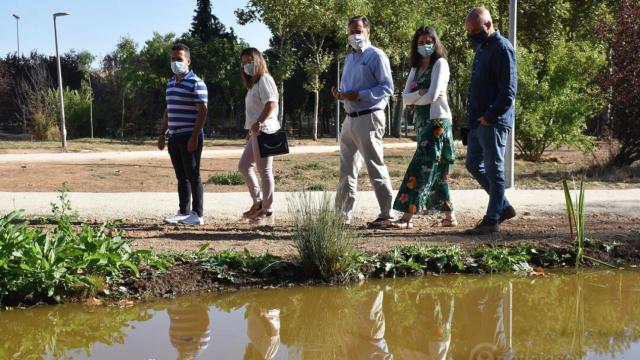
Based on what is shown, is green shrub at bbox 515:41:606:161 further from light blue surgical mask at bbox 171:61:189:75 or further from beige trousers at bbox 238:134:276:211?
light blue surgical mask at bbox 171:61:189:75

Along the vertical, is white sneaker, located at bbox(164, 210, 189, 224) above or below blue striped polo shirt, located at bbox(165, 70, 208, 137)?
below

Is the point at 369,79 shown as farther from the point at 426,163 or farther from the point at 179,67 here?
the point at 179,67

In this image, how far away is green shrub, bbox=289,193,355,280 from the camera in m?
4.88

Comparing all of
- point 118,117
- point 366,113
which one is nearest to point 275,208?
point 366,113

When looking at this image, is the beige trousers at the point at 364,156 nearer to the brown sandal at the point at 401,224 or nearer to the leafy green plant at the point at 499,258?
the brown sandal at the point at 401,224

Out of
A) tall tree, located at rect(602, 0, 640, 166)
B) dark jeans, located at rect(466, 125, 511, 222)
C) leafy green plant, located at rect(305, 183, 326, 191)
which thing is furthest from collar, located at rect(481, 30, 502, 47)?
tall tree, located at rect(602, 0, 640, 166)

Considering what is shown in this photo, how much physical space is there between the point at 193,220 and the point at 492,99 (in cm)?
311

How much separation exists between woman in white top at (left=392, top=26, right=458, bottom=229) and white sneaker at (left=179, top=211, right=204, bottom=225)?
196 cm

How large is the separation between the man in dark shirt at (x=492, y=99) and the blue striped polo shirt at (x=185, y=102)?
266 centimetres

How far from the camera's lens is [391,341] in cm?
372

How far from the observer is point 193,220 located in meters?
7.31

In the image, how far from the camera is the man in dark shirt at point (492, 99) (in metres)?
6.34

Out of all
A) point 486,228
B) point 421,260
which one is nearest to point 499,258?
point 421,260

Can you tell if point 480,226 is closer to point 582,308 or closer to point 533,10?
point 582,308
